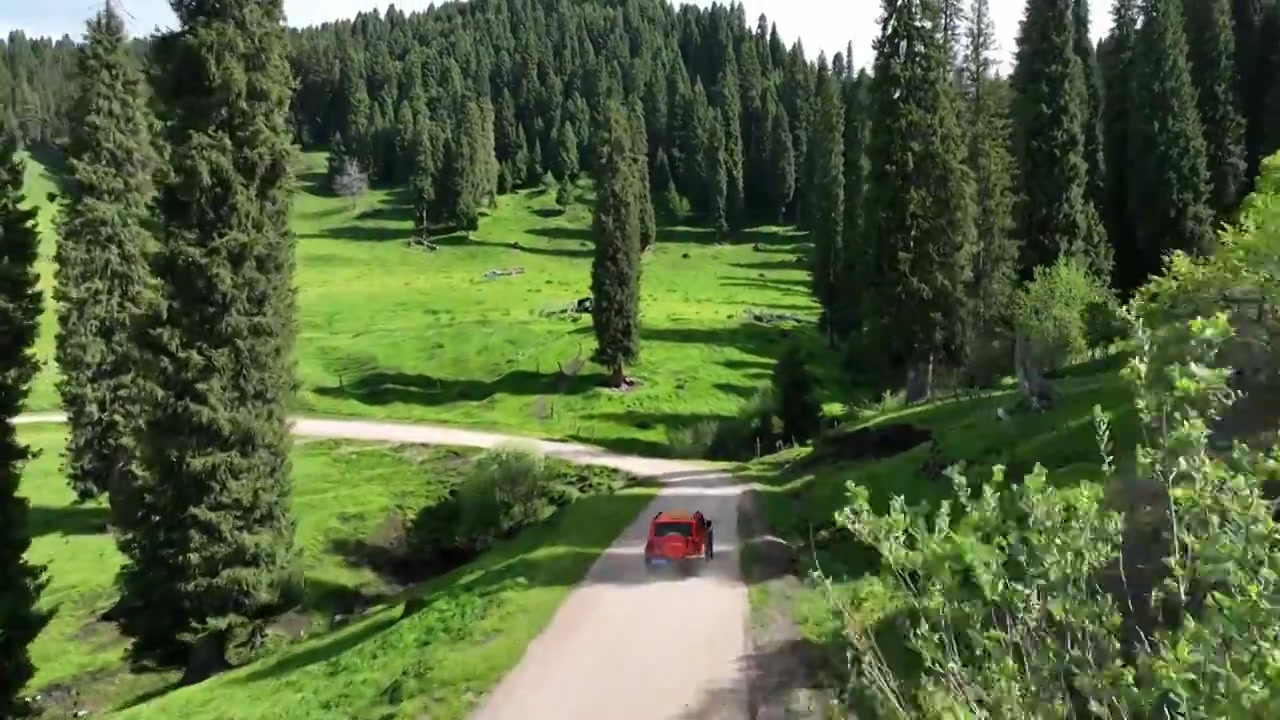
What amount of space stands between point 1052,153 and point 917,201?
13802 millimetres

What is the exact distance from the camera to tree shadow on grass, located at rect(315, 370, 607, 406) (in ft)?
190

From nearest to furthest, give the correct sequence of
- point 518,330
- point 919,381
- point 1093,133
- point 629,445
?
1. point 919,381
2. point 629,445
3. point 1093,133
4. point 518,330


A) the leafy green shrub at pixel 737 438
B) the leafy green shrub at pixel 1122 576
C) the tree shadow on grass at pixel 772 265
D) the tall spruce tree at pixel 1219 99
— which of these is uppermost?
the tall spruce tree at pixel 1219 99

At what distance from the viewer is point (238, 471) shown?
77.1 feet


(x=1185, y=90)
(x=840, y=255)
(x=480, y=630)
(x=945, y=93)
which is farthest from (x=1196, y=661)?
(x=840, y=255)

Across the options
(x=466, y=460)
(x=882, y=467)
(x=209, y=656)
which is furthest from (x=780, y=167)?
(x=209, y=656)

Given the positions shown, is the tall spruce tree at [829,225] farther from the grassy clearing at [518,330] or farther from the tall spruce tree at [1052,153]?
the tall spruce tree at [1052,153]

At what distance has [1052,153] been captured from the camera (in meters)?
46.4

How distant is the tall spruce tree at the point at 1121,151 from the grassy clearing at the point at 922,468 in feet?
78.6

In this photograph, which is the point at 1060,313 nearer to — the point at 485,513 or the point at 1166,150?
the point at 1166,150

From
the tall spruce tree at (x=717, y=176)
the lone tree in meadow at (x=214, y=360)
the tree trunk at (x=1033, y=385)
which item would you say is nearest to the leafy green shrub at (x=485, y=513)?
the lone tree in meadow at (x=214, y=360)

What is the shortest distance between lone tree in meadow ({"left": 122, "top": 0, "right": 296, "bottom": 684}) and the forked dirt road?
9.26m

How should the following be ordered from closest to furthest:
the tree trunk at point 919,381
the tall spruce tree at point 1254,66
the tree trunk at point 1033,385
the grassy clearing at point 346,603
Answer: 1. the grassy clearing at point 346,603
2. the tree trunk at point 1033,385
3. the tree trunk at point 919,381
4. the tall spruce tree at point 1254,66

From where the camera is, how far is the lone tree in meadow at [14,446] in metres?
19.8
